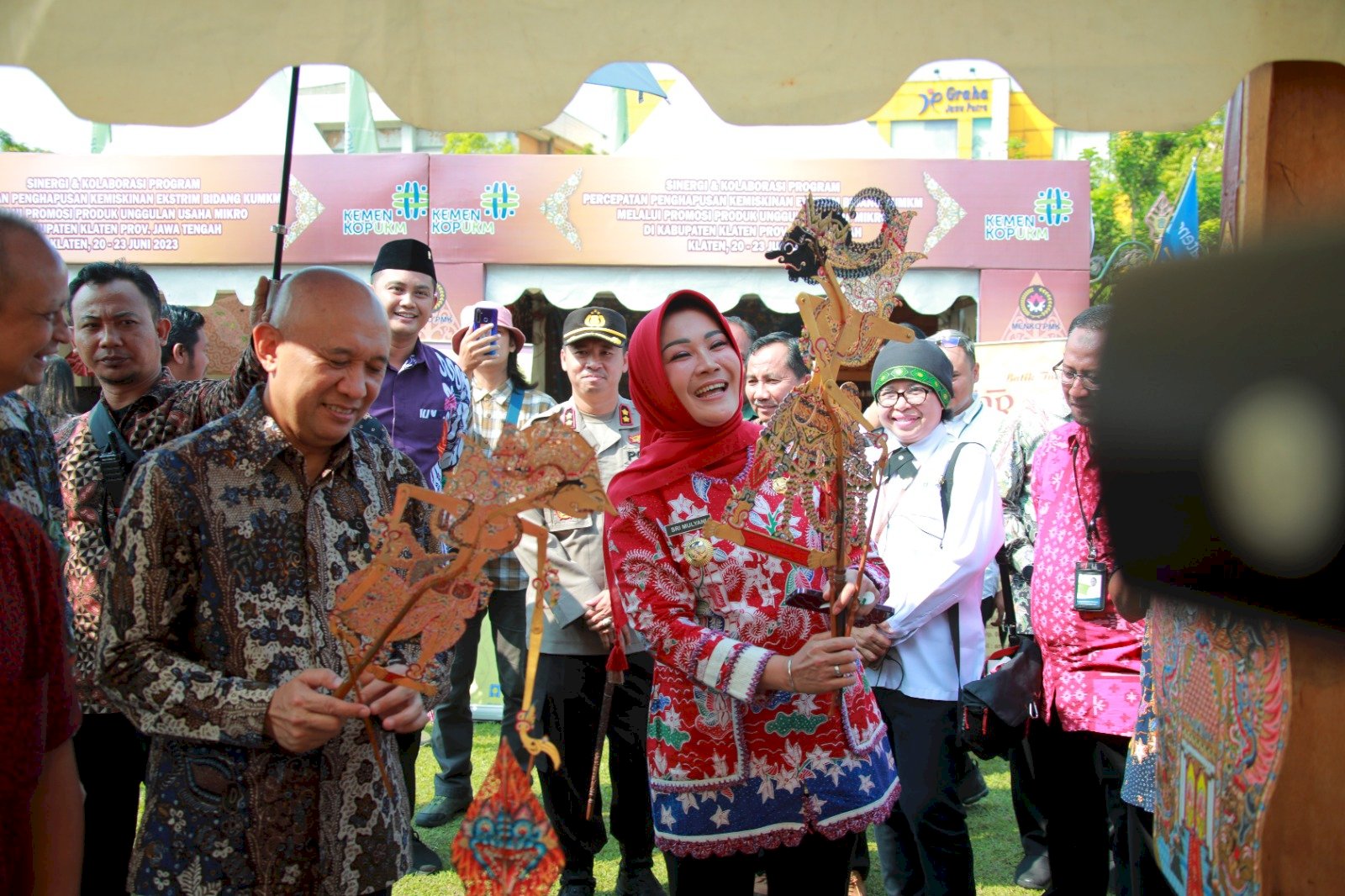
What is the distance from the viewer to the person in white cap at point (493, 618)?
4.20m

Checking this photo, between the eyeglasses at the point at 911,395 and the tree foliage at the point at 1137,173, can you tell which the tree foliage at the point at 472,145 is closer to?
the tree foliage at the point at 1137,173

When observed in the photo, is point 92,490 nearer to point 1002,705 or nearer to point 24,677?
A: point 24,677

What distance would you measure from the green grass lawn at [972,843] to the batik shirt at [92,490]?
158 centimetres

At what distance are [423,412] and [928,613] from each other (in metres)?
1.77

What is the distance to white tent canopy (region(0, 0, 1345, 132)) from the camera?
2006 millimetres

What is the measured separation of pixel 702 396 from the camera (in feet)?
7.57

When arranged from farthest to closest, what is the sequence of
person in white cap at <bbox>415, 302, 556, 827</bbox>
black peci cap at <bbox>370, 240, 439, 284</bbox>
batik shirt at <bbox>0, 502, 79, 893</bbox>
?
person in white cap at <bbox>415, 302, 556, 827</bbox>, black peci cap at <bbox>370, 240, 439, 284</bbox>, batik shirt at <bbox>0, 502, 79, 893</bbox>

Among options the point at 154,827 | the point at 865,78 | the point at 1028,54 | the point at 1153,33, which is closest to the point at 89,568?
the point at 154,827

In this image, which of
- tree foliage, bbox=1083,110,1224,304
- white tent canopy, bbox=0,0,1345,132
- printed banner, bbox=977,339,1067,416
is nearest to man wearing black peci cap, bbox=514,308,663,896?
white tent canopy, bbox=0,0,1345,132

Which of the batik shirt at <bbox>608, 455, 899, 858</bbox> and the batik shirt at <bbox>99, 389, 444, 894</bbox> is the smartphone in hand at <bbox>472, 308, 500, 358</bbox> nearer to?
the batik shirt at <bbox>608, 455, 899, 858</bbox>

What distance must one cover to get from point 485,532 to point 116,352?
160 cm

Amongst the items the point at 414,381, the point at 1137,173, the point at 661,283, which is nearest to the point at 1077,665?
the point at 414,381

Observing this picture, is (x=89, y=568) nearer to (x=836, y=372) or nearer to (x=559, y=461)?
(x=559, y=461)

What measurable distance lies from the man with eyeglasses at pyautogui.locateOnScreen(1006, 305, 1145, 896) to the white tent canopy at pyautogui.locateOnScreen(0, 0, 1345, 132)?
0.94m
